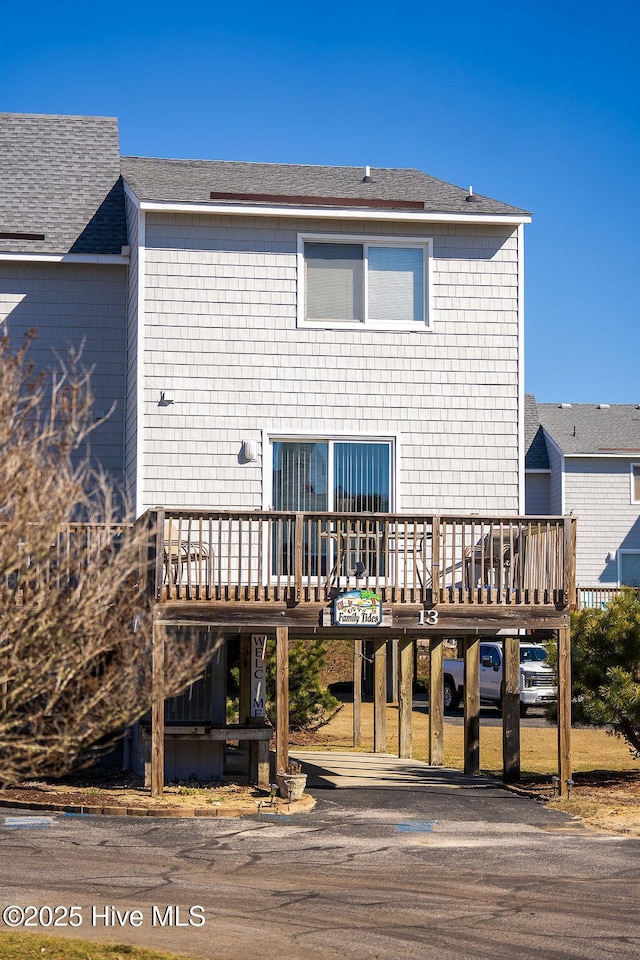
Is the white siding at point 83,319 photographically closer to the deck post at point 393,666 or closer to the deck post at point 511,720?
the deck post at point 511,720

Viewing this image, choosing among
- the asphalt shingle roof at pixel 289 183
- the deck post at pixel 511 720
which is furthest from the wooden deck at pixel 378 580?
the asphalt shingle roof at pixel 289 183

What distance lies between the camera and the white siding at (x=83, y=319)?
1906 centimetres

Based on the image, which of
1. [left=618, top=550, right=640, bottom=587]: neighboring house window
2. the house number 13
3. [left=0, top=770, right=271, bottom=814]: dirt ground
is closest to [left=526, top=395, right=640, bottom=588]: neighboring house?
[left=618, top=550, right=640, bottom=587]: neighboring house window

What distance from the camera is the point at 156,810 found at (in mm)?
14055

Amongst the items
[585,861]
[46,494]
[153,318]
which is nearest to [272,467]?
[153,318]

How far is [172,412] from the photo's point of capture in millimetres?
17547

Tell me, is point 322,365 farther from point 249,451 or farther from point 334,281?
point 249,451

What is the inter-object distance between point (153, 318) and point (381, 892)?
9.82 metres

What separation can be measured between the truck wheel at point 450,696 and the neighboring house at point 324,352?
1495 centimetres

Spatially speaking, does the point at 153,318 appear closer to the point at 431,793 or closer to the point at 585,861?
the point at 431,793

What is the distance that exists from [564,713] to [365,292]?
6.60 m

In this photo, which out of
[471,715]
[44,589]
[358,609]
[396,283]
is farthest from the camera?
[471,715]

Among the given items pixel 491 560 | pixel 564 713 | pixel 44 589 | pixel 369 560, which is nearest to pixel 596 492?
pixel 491 560

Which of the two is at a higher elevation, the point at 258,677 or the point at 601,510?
the point at 601,510
